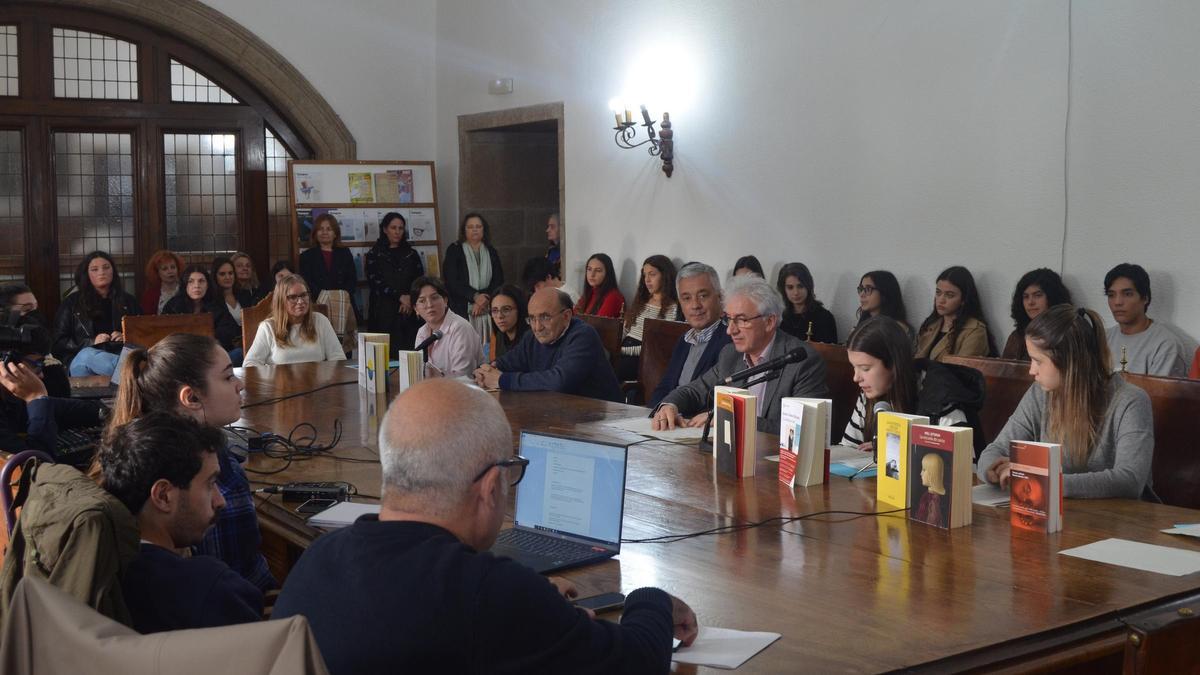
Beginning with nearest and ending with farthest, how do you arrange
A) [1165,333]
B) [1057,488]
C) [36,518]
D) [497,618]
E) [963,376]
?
[497,618] < [36,518] < [1057,488] < [963,376] < [1165,333]

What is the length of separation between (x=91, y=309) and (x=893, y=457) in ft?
21.4

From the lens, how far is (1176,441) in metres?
3.47

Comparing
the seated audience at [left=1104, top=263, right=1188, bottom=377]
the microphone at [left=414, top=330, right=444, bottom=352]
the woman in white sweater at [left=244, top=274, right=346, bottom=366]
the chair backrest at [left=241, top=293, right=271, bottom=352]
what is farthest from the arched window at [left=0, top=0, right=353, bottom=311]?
the seated audience at [left=1104, top=263, right=1188, bottom=377]

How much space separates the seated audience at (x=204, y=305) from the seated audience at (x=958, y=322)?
466 cm

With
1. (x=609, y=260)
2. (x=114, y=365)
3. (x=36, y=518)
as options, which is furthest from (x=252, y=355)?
(x=36, y=518)

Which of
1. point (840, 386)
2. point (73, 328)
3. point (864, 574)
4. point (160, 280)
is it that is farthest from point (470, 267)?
point (864, 574)

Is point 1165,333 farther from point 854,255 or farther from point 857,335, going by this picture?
point 857,335

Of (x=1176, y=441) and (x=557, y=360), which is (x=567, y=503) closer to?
(x=1176, y=441)

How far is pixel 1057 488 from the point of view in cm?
262

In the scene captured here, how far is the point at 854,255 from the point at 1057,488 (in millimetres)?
4288

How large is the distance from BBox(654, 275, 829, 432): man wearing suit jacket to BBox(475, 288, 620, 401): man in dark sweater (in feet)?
2.19

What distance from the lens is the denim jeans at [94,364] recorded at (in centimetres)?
570

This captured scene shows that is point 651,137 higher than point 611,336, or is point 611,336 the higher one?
point 651,137

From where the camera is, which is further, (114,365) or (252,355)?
(252,355)
